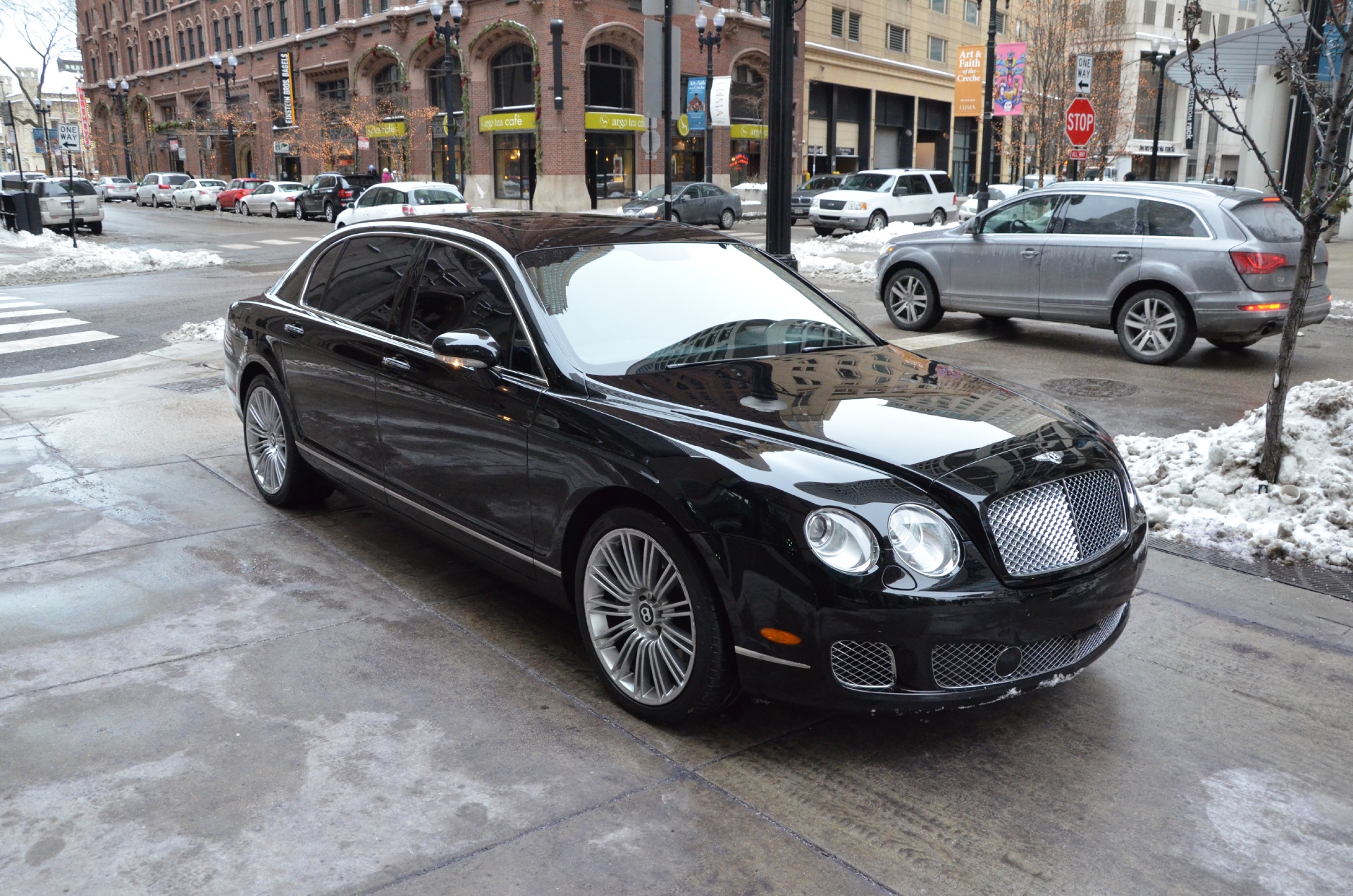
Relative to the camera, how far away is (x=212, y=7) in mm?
70688

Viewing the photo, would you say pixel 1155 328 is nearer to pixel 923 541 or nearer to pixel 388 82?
pixel 923 541

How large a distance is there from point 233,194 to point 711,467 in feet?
177

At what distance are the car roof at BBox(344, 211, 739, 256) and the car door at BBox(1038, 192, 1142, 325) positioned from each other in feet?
21.5

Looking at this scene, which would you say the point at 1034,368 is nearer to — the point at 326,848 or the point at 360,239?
the point at 360,239

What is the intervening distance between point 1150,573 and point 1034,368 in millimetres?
5539

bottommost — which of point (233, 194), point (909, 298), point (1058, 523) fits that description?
point (909, 298)

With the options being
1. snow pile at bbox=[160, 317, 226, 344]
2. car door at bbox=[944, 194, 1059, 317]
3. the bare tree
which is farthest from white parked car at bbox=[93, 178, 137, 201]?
the bare tree

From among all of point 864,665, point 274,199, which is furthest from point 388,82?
point 864,665

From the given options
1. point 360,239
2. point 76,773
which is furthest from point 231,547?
point 76,773

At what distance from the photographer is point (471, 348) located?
4246mm

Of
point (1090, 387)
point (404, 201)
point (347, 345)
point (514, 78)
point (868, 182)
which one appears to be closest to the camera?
point (347, 345)

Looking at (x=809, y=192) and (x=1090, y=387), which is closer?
(x=1090, y=387)

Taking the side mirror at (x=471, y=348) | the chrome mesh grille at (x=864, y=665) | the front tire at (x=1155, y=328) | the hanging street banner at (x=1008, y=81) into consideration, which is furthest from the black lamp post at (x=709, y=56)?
the chrome mesh grille at (x=864, y=665)

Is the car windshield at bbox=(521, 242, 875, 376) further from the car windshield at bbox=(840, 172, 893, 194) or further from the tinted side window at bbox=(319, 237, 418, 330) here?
the car windshield at bbox=(840, 172, 893, 194)
